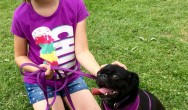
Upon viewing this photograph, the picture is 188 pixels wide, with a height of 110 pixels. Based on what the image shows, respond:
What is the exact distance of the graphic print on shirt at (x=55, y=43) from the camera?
10.4 ft

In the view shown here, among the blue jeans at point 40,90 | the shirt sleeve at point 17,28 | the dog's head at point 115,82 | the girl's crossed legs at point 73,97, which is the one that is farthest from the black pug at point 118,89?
the shirt sleeve at point 17,28

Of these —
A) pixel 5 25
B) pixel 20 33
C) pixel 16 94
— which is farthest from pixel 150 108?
pixel 5 25

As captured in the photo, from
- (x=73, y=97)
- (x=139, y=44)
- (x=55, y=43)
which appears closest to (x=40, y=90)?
(x=73, y=97)

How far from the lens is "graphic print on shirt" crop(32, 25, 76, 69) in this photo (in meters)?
3.17

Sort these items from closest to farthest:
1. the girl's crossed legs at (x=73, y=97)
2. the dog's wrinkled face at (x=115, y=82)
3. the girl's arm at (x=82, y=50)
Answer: the dog's wrinkled face at (x=115, y=82) → the girl's arm at (x=82, y=50) → the girl's crossed legs at (x=73, y=97)

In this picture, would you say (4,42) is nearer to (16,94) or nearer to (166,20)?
(16,94)

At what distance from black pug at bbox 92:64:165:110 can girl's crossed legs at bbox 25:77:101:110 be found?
29cm

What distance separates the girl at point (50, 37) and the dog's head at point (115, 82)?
347mm

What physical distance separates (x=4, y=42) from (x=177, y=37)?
7.93 ft

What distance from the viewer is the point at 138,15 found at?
5898 mm

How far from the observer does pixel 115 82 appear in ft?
8.76

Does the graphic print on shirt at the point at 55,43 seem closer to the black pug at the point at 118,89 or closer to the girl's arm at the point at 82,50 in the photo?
the girl's arm at the point at 82,50

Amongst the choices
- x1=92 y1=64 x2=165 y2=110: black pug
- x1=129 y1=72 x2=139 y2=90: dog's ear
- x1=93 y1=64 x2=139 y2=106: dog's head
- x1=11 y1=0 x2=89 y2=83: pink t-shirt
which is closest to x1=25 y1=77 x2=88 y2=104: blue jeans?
x1=11 y1=0 x2=89 y2=83: pink t-shirt

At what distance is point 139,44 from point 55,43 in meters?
1.99
